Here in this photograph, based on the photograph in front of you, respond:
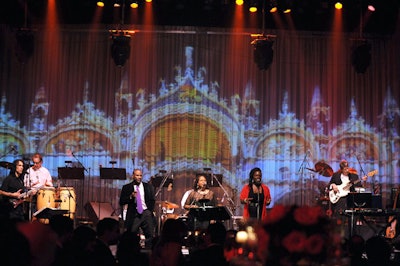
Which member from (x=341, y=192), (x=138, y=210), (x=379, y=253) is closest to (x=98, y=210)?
(x=138, y=210)

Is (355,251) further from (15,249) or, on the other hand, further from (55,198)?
(55,198)

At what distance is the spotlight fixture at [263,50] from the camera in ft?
50.1

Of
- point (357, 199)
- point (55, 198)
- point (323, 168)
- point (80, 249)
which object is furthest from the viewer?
point (323, 168)

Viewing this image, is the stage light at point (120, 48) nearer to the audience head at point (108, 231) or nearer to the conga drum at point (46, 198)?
the conga drum at point (46, 198)

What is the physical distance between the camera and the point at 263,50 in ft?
50.8

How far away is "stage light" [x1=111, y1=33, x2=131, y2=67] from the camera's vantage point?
15.2m

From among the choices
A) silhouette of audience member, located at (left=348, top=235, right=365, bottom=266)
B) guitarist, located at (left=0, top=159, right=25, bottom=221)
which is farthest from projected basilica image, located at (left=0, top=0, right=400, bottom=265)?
silhouette of audience member, located at (left=348, top=235, right=365, bottom=266)

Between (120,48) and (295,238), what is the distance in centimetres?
1299

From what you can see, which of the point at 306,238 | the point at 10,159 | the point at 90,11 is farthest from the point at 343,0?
the point at 306,238

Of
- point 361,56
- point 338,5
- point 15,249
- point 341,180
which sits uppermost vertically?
point 338,5

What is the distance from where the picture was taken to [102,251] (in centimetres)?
550

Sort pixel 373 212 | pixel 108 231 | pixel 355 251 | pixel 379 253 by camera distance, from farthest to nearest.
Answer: pixel 373 212, pixel 108 231, pixel 355 251, pixel 379 253

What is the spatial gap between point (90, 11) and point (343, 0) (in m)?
6.68

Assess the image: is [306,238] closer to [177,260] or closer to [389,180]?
[177,260]
